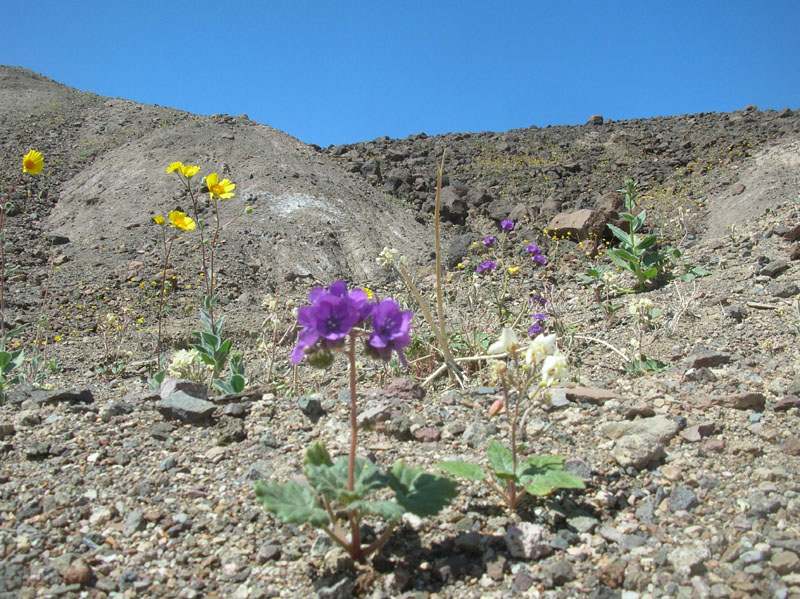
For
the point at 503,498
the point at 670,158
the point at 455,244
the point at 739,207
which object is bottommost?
the point at 503,498

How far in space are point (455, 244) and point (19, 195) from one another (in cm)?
797

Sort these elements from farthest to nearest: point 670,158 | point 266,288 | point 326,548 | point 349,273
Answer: point 670,158 → point 349,273 → point 266,288 → point 326,548

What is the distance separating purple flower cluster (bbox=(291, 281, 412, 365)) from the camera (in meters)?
1.71

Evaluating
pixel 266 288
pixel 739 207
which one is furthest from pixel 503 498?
pixel 739 207

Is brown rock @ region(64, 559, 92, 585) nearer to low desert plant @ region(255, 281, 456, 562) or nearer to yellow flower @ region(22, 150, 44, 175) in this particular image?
low desert plant @ region(255, 281, 456, 562)

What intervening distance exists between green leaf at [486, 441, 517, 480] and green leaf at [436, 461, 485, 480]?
7 centimetres

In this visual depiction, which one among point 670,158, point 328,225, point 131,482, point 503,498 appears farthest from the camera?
point 670,158

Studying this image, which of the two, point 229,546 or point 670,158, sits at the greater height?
point 670,158

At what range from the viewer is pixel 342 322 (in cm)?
173

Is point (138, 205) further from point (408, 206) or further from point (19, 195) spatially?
point (408, 206)

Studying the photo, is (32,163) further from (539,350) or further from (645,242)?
(645,242)

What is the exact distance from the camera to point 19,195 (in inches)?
428

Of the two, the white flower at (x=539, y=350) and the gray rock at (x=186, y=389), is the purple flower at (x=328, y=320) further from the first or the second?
the gray rock at (x=186, y=389)

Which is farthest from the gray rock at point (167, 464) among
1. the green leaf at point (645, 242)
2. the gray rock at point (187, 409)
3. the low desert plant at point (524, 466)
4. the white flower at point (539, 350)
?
the green leaf at point (645, 242)
